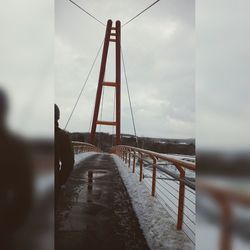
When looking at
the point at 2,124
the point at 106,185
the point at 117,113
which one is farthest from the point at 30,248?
the point at 117,113

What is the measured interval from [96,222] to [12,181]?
5.71 feet

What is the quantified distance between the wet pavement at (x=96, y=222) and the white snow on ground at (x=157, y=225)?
59 millimetres

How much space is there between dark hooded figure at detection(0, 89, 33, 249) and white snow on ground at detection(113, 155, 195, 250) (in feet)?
4.22

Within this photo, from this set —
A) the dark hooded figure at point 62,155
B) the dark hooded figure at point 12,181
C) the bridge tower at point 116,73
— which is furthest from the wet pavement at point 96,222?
the bridge tower at point 116,73

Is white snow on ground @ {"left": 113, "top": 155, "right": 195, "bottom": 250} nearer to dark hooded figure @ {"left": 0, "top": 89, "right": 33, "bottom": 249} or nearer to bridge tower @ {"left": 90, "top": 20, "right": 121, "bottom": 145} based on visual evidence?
dark hooded figure @ {"left": 0, "top": 89, "right": 33, "bottom": 249}

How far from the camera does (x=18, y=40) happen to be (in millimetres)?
1083

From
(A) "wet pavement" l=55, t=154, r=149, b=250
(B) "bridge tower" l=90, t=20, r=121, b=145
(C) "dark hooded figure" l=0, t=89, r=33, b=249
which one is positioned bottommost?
(A) "wet pavement" l=55, t=154, r=149, b=250

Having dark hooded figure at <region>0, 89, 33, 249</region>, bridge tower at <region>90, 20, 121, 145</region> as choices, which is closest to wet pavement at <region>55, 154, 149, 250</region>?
dark hooded figure at <region>0, 89, 33, 249</region>

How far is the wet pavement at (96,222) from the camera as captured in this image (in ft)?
7.02

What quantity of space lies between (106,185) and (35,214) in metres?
3.48

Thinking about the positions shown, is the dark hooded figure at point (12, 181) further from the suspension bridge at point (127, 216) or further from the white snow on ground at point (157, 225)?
the white snow on ground at point (157, 225)

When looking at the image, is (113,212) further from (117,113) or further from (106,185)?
(117,113)

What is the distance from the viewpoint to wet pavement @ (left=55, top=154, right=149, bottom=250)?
2.14 metres

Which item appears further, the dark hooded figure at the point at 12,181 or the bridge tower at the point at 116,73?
the bridge tower at the point at 116,73
